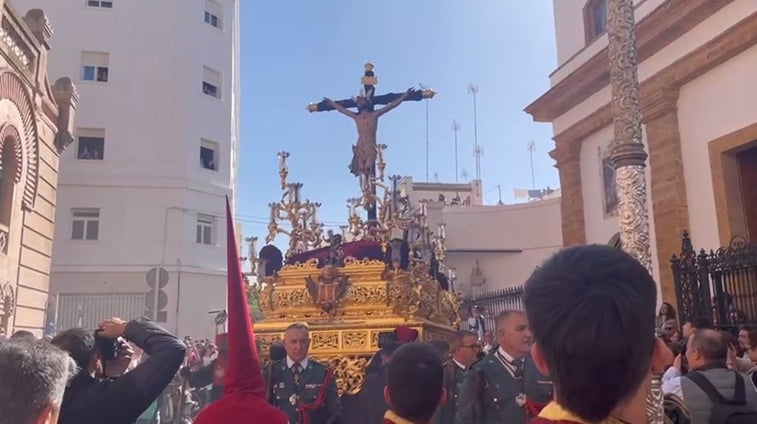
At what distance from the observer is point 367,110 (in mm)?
8883

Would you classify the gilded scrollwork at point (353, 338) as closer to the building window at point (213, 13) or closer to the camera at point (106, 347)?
the camera at point (106, 347)

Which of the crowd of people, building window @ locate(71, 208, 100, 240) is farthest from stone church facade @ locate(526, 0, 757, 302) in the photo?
building window @ locate(71, 208, 100, 240)

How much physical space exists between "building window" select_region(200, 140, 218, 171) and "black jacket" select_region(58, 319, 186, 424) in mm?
19136

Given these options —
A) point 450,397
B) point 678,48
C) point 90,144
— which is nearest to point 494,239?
point 678,48

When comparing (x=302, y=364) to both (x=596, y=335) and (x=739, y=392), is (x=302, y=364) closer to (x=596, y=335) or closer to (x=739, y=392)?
(x=739, y=392)

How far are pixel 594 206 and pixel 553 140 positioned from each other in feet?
7.72

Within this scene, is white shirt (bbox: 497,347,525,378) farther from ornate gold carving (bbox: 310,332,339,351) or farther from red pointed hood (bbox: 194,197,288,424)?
ornate gold carving (bbox: 310,332,339,351)

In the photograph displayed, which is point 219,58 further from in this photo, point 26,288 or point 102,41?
point 26,288

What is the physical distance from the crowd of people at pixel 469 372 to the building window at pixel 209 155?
1658 centimetres

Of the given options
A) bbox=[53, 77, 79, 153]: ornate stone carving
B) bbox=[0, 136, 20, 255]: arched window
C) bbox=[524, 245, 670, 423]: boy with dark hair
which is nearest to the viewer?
bbox=[524, 245, 670, 423]: boy with dark hair

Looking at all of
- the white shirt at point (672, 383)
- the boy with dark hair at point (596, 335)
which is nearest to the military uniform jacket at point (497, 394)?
the white shirt at point (672, 383)

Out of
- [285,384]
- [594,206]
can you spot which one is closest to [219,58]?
[594,206]

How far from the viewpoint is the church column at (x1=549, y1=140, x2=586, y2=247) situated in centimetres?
1644

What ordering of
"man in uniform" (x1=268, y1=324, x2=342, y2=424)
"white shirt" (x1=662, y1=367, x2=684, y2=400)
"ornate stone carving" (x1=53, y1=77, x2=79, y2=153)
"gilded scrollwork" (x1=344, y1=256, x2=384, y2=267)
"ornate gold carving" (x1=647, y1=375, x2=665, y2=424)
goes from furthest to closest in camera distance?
"ornate stone carving" (x1=53, y1=77, x2=79, y2=153), "gilded scrollwork" (x1=344, y1=256, x2=384, y2=267), "man in uniform" (x1=268, y1=324, x2=342, y2=424), "white shirt" (x1=662, y1=367, x2=684, y2=400), "ornate gold carving" (x1=647, y1=375, x2=665, y2=424)
